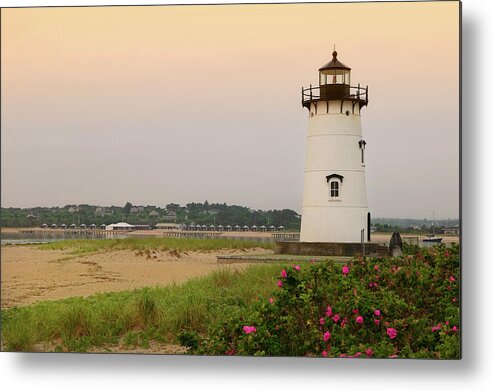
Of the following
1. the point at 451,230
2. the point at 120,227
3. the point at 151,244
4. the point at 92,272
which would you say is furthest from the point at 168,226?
the point at 451,230

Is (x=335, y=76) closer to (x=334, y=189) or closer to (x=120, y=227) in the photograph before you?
(x=334, y=189)

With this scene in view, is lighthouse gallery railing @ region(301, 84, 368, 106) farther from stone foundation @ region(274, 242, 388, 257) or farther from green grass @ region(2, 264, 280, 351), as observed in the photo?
green grass @ region(2, 264, 280, 351)

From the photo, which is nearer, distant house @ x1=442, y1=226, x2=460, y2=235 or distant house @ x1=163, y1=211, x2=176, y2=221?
distant house @ x1=442, y1=226, x2=460, y2=235

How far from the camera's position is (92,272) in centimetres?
616

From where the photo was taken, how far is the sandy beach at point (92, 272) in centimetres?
609

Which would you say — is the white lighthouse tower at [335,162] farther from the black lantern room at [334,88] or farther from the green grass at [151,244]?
the green grass at [151,244]

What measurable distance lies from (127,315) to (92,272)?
45cm

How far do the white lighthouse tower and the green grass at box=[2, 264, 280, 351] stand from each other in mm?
636

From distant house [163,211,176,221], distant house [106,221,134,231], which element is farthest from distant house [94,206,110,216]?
distant house [163,211,176,221]

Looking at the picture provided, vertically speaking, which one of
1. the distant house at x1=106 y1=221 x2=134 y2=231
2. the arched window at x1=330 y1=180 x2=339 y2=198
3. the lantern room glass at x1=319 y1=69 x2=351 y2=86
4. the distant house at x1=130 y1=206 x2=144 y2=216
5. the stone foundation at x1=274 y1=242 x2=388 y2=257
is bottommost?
the stone foundation at x1=274 y1=242 x2=388 y2=257

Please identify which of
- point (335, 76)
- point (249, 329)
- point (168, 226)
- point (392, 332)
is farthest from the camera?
point (168, 226)

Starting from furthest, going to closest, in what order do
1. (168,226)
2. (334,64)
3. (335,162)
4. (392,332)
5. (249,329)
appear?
1. (335,162)
2. (168,226)
3. (334,64)
4. (249,329)
5. (392,332)

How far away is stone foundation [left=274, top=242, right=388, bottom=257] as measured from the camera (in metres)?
6.14

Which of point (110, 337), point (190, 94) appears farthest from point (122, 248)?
point (190, 94)
